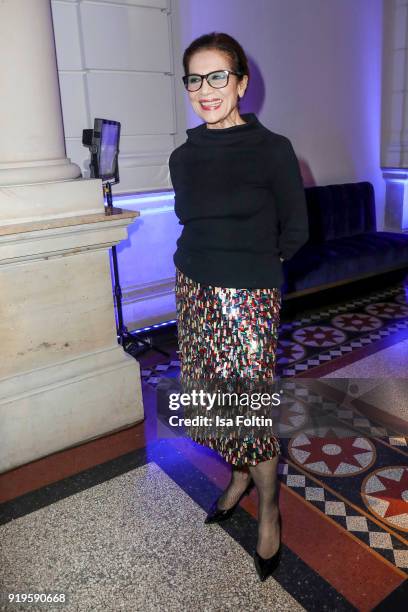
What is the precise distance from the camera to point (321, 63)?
17.1 ft

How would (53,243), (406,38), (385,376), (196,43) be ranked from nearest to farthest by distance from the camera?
(196,43), (53,243), (385,376), (406,38)

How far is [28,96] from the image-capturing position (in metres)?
2.45

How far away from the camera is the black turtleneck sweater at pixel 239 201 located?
68.2 inches

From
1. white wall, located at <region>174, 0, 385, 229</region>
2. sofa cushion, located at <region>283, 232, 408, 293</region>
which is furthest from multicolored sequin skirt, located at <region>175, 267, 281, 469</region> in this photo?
white wall, located at <region>174, 0, 385, 229</region>

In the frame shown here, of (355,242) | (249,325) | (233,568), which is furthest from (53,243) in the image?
(355,242)

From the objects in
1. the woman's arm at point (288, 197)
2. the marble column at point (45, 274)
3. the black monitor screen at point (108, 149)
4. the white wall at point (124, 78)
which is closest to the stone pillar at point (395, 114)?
the white wall at point (124, 78)

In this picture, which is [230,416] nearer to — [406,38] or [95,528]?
[95,528]

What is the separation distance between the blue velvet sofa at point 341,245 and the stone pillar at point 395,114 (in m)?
0.49

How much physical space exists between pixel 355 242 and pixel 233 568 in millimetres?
3982

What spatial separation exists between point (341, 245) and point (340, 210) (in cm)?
52

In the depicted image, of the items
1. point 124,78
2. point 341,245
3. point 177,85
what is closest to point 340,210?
point 341,245

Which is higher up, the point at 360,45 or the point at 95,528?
the point at 360,45

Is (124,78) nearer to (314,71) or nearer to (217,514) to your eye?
(314,71)

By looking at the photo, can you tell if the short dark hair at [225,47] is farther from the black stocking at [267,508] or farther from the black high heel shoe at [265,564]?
the black high heel shoe at [265,564]
